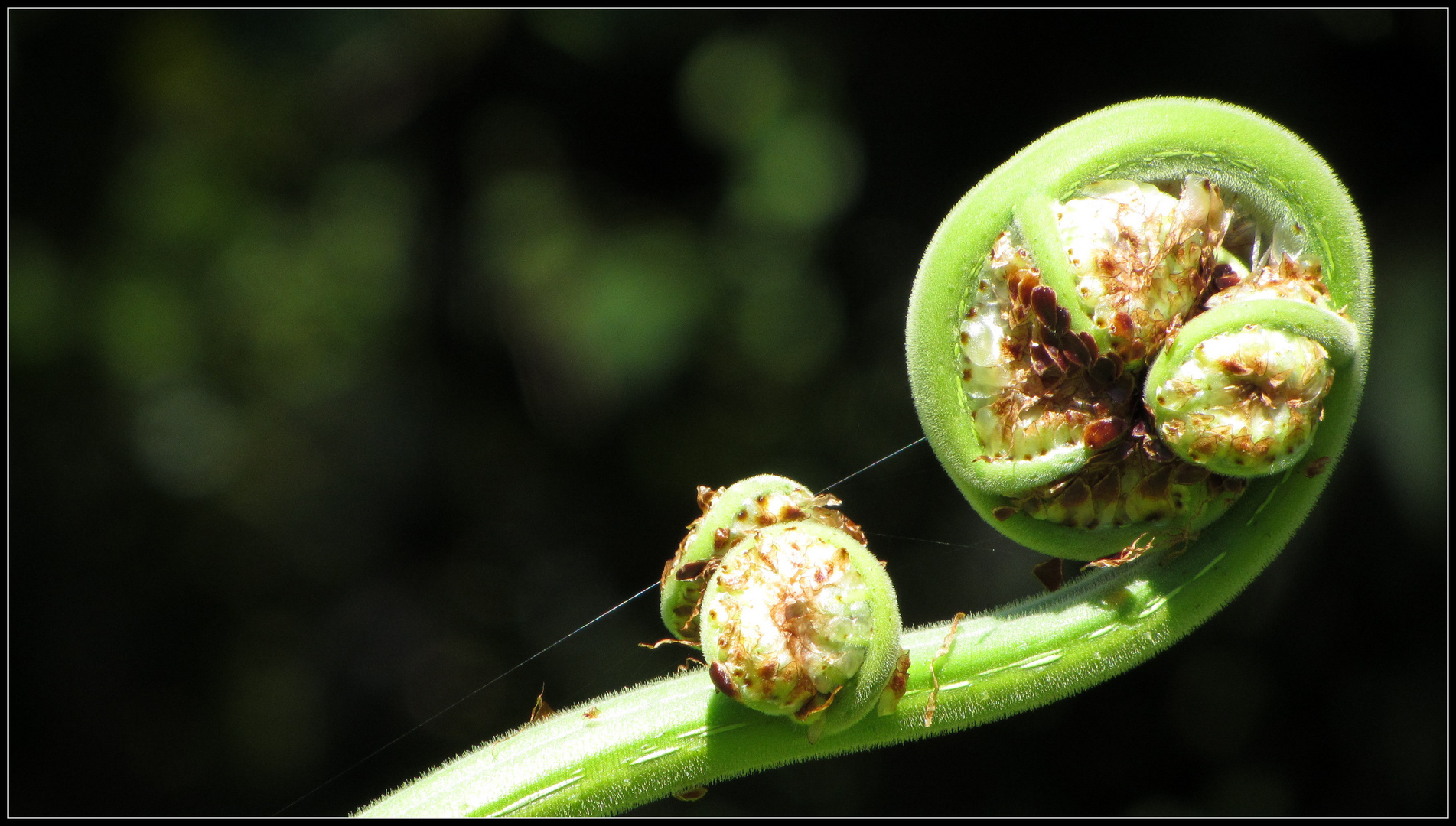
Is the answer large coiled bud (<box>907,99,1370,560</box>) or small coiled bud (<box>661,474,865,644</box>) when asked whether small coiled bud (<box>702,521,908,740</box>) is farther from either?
large coiled bud (<box>907,99,1370,560</box>)

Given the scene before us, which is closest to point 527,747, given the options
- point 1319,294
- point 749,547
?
point 749,547

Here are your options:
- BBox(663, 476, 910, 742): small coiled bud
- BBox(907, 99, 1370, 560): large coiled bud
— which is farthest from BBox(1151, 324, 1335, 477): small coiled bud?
BBox(663, 476, 910, 742): small coiled bud

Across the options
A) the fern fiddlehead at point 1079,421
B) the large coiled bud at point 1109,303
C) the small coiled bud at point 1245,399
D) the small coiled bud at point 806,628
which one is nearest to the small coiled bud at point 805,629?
the small coiled bud at point 806,628

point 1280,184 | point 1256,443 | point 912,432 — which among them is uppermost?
point 1280,184

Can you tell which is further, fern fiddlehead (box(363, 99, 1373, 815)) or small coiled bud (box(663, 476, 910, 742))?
fern fiddlehead (box(363, 99, 1373, 815))

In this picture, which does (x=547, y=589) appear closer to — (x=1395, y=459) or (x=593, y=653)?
(x=593, y=653)

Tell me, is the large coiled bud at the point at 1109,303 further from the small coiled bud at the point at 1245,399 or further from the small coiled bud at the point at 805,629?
the small coiled bud at the point at 805,629

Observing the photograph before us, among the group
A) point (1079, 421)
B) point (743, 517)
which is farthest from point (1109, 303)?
point (743, 517)
